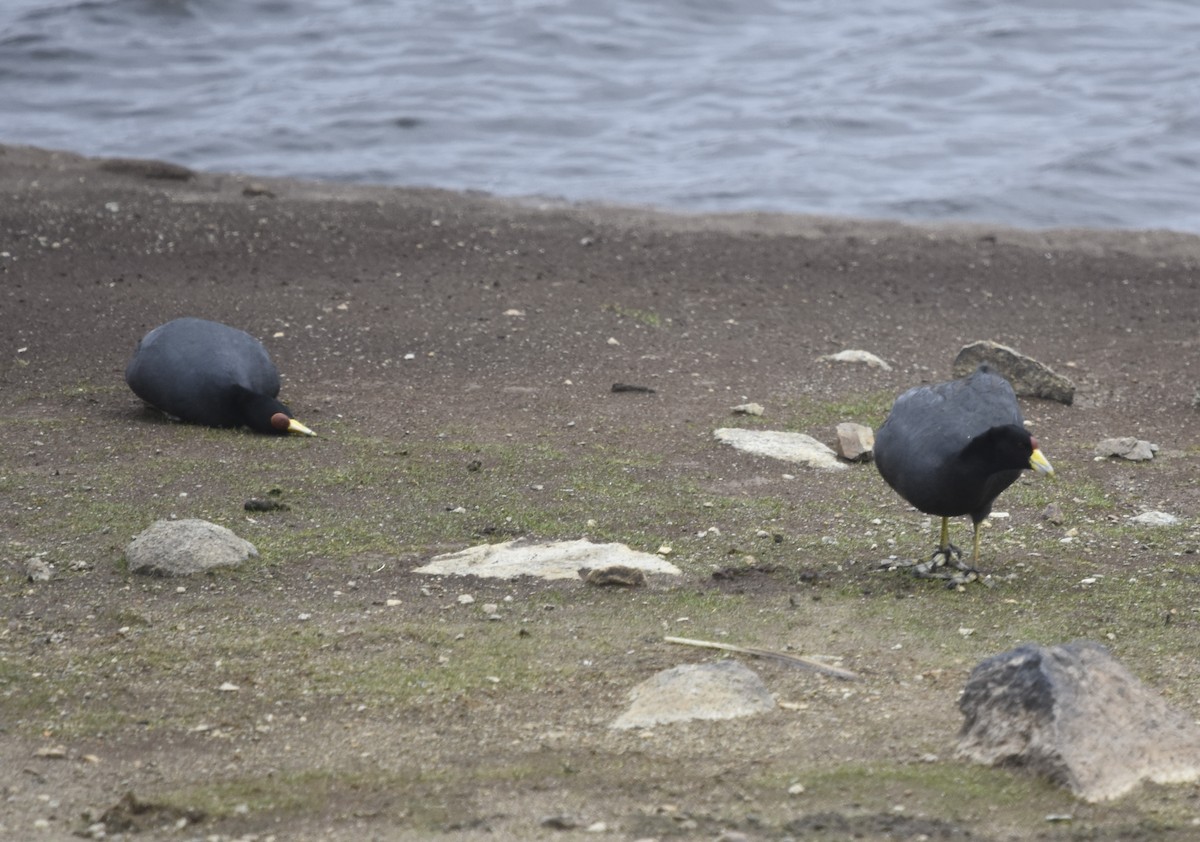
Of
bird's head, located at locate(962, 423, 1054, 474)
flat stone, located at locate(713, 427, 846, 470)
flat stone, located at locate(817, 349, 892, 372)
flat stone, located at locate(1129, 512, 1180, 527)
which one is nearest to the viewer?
bird's head, located at locate(962, 423, 1054, 474)

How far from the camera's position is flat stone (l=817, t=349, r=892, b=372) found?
8766mm

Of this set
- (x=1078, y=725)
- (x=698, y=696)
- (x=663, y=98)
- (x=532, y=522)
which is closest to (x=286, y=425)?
(x=532, y=522)

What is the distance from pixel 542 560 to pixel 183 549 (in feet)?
4.06

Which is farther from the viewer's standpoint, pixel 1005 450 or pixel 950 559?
pixel 950 559

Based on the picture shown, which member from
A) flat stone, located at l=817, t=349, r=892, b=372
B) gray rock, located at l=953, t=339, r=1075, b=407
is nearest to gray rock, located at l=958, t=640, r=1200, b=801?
gray rock, located at l=953, t=339, r=1075, b=407

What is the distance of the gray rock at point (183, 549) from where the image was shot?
17.1 feet

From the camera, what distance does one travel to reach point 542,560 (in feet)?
17.9

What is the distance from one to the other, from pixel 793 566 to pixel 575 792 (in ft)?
6.56

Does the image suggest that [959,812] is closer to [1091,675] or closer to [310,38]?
[1091,675]

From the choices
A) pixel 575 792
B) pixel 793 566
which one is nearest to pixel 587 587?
pixel 793 566

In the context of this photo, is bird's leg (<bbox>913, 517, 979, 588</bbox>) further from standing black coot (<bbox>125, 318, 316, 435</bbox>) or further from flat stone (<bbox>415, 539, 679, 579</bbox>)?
standing black coot (<bbox>125, 318, 316, 435</bbox>)

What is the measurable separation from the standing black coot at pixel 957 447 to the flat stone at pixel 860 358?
11.1ft

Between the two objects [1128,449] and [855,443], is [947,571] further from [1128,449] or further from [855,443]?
[1128,449]

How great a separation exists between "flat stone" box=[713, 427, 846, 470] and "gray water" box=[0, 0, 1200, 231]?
8.02 m
